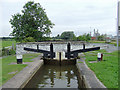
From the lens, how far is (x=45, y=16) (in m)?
41.6

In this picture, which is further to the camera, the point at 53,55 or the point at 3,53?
the point at 3,53

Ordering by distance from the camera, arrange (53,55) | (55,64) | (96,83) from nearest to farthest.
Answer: (96,83) → (55,64) → (53,55)

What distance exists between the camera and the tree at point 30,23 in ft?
127

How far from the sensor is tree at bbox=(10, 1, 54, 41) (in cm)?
3872

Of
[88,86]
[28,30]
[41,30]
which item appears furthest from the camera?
[41,30]

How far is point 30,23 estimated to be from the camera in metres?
39.8

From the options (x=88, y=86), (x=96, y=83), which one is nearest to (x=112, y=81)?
(x=96, y=83)

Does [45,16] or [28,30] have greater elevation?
[45,16]

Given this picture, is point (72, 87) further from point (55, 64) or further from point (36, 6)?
point (36, 6)

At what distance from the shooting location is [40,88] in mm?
8109

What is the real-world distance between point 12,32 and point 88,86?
1466 inches

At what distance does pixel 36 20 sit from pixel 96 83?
3480cm

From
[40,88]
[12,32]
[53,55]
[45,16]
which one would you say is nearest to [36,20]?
[45,16]

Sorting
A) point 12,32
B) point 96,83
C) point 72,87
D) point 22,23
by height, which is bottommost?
point 72,87
